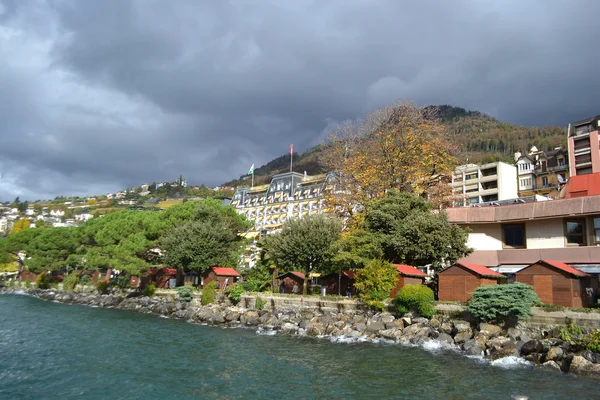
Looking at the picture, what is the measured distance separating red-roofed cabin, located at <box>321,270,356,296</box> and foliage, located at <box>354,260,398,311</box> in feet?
22.1

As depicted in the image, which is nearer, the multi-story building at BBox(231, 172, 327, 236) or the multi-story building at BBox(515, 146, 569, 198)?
the multi-story building at BBox(515, 146, 569, 198)

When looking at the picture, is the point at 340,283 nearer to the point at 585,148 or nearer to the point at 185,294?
the point at 185,294

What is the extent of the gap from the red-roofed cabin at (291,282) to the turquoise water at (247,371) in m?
13.0

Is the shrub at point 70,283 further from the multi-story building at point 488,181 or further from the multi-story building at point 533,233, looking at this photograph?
the multi-story building at point 488,181

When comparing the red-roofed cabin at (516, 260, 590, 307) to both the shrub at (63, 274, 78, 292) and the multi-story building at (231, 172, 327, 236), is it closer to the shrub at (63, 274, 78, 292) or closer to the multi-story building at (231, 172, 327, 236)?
the shrub at (63, 274, 78, 292)

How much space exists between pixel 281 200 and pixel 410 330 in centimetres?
9279

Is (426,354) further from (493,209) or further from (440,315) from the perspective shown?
(493,209)

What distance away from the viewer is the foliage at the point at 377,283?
31.2 m

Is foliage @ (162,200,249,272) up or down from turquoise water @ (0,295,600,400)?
up

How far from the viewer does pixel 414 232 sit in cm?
3400

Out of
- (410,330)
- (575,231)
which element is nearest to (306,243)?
(410,330)

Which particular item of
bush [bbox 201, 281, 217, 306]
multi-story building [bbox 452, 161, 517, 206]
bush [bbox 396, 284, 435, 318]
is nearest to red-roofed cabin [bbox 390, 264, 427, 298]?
bush [bbox 396, 284, 435, 318]

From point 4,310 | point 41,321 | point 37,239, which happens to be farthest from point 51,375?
point 37,239

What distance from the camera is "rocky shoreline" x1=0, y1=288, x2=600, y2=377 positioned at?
20.2 meters
